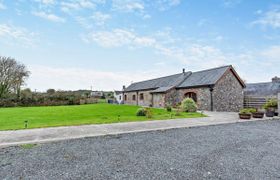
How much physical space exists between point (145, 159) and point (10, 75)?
A: 34031 mm

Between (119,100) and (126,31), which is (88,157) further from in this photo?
(119,100)

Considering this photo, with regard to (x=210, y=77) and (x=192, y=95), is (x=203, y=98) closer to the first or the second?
(x=192, y=95)

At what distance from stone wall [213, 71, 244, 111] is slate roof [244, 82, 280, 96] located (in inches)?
415

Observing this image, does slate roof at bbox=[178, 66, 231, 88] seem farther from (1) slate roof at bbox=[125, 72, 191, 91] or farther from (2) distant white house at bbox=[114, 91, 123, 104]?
(2) distant white house at bbox=[114, 91, 123, 104]

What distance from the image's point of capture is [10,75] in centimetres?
2936

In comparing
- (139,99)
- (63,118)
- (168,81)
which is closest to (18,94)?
(139,99)

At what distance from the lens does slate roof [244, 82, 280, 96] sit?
2564 cm

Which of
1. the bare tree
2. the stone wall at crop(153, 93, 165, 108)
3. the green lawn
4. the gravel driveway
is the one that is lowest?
the gravel driveway

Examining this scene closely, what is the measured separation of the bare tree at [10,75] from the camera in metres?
28.8

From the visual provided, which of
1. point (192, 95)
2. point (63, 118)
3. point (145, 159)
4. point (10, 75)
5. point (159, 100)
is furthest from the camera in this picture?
point (10, 75)

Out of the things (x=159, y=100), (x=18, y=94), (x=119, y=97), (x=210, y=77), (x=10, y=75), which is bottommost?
(x=159, y=100)

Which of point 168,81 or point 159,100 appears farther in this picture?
point 168,81

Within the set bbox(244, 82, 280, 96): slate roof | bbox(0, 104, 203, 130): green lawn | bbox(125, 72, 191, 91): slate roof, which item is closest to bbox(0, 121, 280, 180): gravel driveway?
bbox(0, 104, 203, 130): green lawn

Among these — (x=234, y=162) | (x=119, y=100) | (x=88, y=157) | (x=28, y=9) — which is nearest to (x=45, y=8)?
(x=28, y=9)
